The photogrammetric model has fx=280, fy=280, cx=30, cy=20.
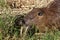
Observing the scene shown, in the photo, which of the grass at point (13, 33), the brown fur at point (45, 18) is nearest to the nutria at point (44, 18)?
the brown fur at point (45, 18)

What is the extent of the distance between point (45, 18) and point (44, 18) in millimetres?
19

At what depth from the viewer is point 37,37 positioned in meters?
5.01

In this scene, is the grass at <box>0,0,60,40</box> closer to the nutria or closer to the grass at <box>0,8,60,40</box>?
the grass at <box>0,8,60,40</box>

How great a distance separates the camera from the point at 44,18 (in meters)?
5.19

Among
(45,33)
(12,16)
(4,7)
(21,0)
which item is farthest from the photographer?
(21,0)

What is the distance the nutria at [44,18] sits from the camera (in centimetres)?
512

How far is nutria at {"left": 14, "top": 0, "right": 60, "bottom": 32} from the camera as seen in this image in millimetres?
5117

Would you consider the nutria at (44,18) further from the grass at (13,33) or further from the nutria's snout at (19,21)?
the grass at (13,33)

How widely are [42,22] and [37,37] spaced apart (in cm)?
32

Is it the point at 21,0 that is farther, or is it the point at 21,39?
the point at 21,0

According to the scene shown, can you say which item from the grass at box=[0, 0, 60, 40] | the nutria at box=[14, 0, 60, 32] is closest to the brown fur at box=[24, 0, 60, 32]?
the nutria at box=[14, 0, 60, 32]

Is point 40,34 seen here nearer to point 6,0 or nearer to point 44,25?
point 44,25

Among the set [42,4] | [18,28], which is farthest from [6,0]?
[18,28]

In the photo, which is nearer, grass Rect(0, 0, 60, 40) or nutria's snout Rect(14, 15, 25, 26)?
grass Rect(0, 0, 60, 40)
